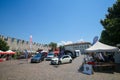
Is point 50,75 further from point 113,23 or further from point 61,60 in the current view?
point 113,23

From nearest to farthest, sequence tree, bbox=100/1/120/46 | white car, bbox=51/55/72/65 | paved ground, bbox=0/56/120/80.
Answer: paved ground, bbox=0/56/120/80 < tree, bbox=100/1/120/46 < white car, bbox=51/55/72/65


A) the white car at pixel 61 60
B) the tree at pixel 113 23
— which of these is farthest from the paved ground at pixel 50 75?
the tree at pixel 113 23

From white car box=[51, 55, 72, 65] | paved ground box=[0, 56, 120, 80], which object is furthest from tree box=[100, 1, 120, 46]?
paved ground box=[0, 56, 120, 80]

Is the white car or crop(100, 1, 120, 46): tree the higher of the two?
crop(100, 1, 120, 46): tree

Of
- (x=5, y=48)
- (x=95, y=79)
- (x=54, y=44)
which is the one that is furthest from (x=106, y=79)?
(x=54, y=44)

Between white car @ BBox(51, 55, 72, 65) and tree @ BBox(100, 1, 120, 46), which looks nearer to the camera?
tree @ BBox(100, 1, 120, 46)

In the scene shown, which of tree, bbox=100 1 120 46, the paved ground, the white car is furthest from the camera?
the white car

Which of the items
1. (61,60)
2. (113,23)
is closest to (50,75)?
(61,60)

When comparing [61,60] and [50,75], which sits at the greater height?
[61,60]

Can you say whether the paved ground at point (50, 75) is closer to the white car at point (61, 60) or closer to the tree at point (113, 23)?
the white car at point (61, 60)

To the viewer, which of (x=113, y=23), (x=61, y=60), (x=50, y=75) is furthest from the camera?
(x=61, y=60)

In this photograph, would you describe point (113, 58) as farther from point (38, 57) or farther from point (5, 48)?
Answer: point (5, 48)

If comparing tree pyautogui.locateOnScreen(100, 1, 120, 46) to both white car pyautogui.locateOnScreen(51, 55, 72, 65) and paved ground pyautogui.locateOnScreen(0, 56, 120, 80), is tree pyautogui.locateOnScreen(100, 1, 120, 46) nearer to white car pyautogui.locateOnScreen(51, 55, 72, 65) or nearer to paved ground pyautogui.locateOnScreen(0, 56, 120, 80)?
white car pyautogui.locateOnScreen(51, 55, 72, 65)

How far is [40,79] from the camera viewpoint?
10.9 m
